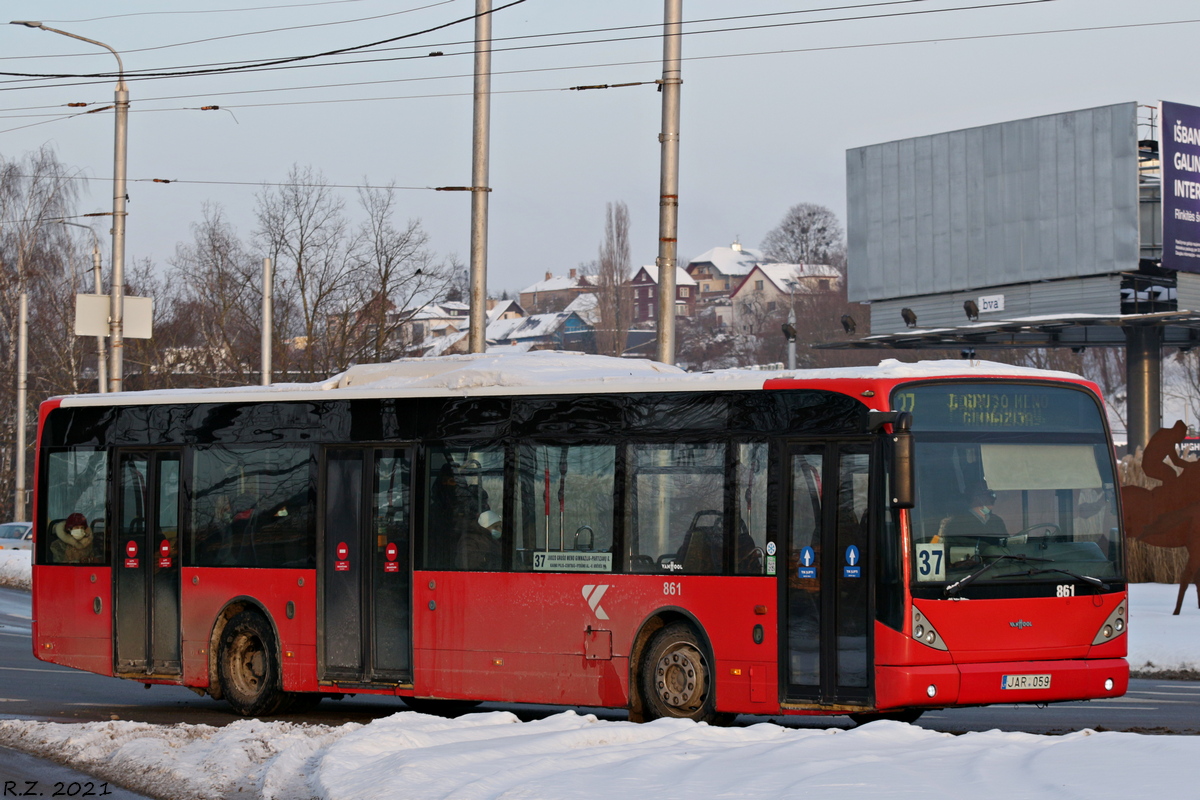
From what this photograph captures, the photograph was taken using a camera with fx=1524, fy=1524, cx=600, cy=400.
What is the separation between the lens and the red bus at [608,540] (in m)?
10.4

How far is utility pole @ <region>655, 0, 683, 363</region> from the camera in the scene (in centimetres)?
1820

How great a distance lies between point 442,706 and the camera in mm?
13461

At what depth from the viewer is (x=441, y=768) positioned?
28.3 feet

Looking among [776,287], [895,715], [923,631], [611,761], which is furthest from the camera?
[776,287]

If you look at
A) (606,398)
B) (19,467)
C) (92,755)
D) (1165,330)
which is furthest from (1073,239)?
(92,755)

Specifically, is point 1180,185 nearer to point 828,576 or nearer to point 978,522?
point 978,522

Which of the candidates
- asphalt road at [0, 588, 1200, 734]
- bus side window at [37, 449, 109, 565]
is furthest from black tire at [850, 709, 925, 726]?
bus side window at [37, 449, 109, 565]

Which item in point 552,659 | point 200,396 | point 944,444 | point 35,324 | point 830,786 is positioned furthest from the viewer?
point 35,324

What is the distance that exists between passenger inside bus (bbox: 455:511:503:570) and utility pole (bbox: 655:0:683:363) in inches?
245

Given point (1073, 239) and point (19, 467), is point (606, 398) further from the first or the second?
point (19, 467)

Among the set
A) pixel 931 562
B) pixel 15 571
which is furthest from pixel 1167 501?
pixel 15 571

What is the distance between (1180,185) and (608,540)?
107 ft

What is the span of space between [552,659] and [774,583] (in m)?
2.00

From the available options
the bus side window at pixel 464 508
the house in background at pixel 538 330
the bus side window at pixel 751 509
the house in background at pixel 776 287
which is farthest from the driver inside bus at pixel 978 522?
the house in background at pixel 538 330
